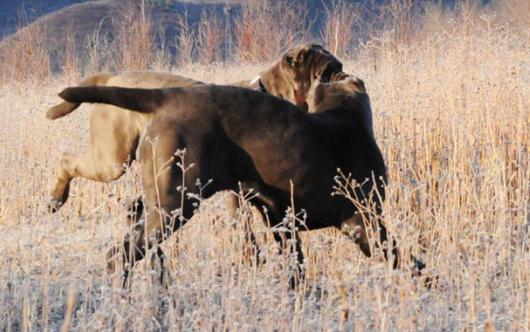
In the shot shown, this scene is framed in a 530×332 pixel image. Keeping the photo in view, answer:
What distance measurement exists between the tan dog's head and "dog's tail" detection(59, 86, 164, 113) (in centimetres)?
173

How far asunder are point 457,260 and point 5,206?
399cm

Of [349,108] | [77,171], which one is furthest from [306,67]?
[77,171]

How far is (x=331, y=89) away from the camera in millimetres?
5504

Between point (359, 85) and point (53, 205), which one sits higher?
point (359, 85)

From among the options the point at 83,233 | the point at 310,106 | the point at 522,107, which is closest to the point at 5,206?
the point at 83,233

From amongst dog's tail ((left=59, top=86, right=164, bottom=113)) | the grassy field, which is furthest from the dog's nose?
dog's tail ((left=59, top=86, right=164, bottom=113))

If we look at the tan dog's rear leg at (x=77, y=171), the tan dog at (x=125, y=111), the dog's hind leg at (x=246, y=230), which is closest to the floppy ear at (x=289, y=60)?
the tan dog at (x=125, y=111)

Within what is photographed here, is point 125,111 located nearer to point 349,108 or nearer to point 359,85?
point 349,108

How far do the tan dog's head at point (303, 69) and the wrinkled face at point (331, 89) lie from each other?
13.4 inches

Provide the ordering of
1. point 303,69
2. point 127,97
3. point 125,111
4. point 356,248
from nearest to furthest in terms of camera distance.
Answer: point 127,97 < point 125,111 < point 356,248 < point 303,69

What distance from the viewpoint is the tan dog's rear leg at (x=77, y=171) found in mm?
5484

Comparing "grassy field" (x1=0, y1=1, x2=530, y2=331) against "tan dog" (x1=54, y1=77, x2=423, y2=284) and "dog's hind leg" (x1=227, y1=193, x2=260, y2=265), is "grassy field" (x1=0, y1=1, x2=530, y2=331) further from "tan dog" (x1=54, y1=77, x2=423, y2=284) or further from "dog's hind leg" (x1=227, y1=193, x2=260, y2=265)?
"tan dog" (x1=54, y1=77, x2=423, y2=284)

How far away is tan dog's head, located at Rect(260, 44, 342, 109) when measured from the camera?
19.9 ft

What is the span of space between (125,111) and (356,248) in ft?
5.31
